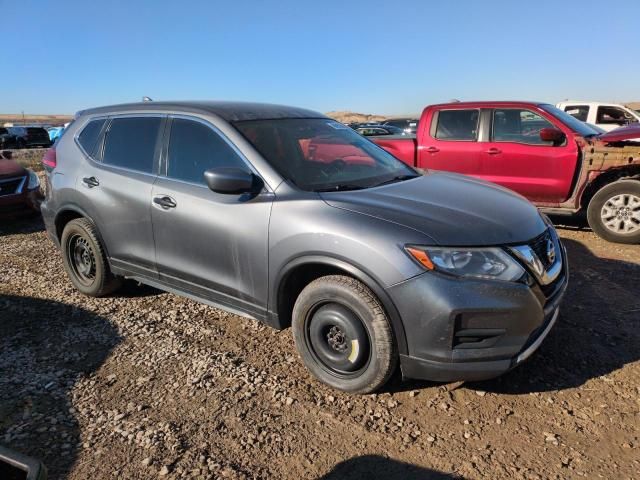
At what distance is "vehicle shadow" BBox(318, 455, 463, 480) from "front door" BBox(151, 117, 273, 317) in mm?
1190

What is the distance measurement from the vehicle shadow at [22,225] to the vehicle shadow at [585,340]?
23.0ft

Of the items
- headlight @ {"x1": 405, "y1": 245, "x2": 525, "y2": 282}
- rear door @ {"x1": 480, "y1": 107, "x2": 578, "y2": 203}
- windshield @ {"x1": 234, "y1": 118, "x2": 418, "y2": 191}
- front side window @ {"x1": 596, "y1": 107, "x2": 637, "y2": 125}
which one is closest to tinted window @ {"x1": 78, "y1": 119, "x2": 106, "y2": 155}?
windshield @ {"x1": 234, "y1": 118, "x2": 418, "y2": 191}

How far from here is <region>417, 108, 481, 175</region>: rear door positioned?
725 cm

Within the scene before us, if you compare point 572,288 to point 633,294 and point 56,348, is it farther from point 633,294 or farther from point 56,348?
point 56,348

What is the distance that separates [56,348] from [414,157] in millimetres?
5728

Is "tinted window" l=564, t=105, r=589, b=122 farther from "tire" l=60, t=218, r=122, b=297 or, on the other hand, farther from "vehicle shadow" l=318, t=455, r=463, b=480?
"vehicle shadow" l=318, t=455, r=463, b=480

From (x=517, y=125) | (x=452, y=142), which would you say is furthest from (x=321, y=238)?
(x=517, y=125)

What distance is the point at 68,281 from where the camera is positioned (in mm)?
5199

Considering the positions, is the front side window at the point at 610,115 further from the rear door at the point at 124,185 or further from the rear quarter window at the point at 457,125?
the rear door at the point at 124,185

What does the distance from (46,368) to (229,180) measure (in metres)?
1.90

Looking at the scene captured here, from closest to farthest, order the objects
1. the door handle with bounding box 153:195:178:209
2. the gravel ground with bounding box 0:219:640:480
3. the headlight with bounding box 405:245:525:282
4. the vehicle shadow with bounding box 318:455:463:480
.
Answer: the vehicle shadow with bounding box 318:455:463:480 < the gravel ground with bounding box 0:219:640:480 < the headlight with bounding box 405:245:525:282 < the door handle with bounding box 153:195:178:209

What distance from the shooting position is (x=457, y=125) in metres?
7.47

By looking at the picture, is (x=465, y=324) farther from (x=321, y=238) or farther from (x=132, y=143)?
(x=132, y=143)

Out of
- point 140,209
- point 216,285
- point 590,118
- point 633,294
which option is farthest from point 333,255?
point 590,118
